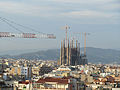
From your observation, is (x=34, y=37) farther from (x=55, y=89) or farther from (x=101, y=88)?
(x=55, y=89)

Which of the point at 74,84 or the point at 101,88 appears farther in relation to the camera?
the point at 101,88

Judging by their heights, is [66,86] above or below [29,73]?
above

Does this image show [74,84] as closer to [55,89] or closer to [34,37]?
[55,89]

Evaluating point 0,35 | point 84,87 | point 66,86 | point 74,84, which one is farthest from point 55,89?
point 0,35

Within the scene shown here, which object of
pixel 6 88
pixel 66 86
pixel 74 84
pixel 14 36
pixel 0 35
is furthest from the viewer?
pixel 14 36

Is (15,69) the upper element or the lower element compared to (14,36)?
lower

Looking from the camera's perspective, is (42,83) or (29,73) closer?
(42,83)

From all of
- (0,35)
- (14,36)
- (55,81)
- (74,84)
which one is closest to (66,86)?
(55,81)

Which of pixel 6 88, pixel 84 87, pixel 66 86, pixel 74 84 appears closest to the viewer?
pixel 6 88

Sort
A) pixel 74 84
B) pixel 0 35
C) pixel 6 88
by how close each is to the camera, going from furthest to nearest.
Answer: pixel 0 35
pixel 74 84
pixel 6 88
